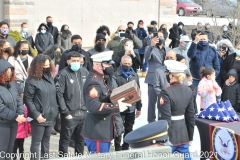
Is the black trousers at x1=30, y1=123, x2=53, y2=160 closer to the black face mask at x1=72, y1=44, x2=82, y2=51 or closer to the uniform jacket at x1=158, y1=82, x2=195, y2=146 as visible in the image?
the uniform jacket at x1=158, y1=82, x2=195, y2=146

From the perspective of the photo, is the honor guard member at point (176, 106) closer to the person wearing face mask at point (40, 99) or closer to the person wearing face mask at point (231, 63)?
the person wearing face mask at point (40, 99)

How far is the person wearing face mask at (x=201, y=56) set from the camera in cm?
996

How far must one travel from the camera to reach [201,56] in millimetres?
10000

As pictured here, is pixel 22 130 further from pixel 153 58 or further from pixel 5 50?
pixel 153 58

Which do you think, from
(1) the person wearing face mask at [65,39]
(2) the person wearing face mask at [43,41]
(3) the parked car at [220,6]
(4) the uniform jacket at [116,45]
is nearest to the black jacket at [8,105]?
(4) the uniform jacket at [116,45]

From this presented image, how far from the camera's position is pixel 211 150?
6230mm

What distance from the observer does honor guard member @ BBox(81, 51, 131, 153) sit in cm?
619

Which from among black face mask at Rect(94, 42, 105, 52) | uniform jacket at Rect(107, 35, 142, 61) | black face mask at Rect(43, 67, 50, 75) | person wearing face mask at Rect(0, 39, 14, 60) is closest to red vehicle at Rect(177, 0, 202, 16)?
uniform jacket at Rect(107, 35, 142, 61)

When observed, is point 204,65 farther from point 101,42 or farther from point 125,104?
point 125,104

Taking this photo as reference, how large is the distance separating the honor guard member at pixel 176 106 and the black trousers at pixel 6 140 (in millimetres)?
1992

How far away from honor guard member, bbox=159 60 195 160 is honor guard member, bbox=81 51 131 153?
0.65m

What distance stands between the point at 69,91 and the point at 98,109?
4.66 feet

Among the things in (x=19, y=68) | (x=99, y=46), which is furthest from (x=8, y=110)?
(x=99, y=46)

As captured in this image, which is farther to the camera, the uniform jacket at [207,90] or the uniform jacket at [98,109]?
the uniform jacket at [207,90]
